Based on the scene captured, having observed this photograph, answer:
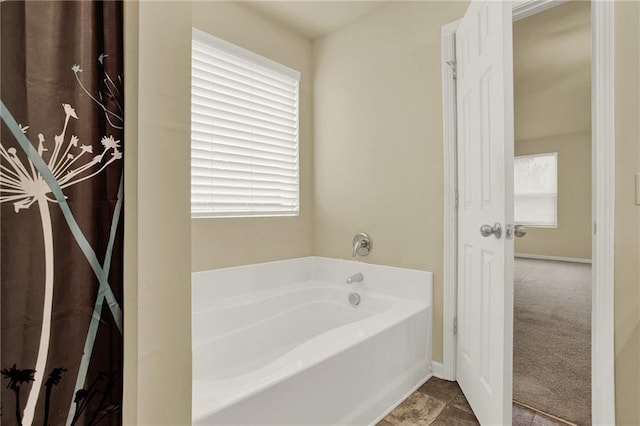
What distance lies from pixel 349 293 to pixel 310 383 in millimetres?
1123

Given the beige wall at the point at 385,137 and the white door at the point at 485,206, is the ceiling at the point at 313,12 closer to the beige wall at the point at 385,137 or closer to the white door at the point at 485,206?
the beige wall at the point at 385,137

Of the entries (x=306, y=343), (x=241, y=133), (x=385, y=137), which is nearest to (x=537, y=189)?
(x=385, y=137)

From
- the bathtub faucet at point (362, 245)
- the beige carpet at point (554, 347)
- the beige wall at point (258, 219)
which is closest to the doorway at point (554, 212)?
the beige carpet at point (554, 347)

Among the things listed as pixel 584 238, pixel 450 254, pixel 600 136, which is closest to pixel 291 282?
pixel 450 254

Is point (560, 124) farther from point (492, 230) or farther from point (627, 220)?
point (492, 230)

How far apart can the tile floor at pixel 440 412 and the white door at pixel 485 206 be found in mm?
70

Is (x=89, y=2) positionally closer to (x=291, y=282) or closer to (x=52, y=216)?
(x=52, y=216)

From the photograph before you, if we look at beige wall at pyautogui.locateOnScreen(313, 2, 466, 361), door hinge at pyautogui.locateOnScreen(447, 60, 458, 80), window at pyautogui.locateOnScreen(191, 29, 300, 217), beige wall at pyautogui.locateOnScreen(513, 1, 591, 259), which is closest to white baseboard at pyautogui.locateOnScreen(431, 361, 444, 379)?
beige wall at pyautogui.locateOnScreen(313, 2, 466, 361)

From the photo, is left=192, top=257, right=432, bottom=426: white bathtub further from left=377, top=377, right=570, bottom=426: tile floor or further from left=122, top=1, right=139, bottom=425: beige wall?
left=122, top=1, right=139, bottom=425: beige wall

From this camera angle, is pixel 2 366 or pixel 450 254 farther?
pixel 450 254

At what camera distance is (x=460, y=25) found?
1.86 meters

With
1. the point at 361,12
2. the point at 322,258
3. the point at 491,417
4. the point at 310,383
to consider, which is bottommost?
the point at 491,417

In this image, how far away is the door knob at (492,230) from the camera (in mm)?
1361

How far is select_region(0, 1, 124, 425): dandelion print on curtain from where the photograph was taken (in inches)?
19.5
